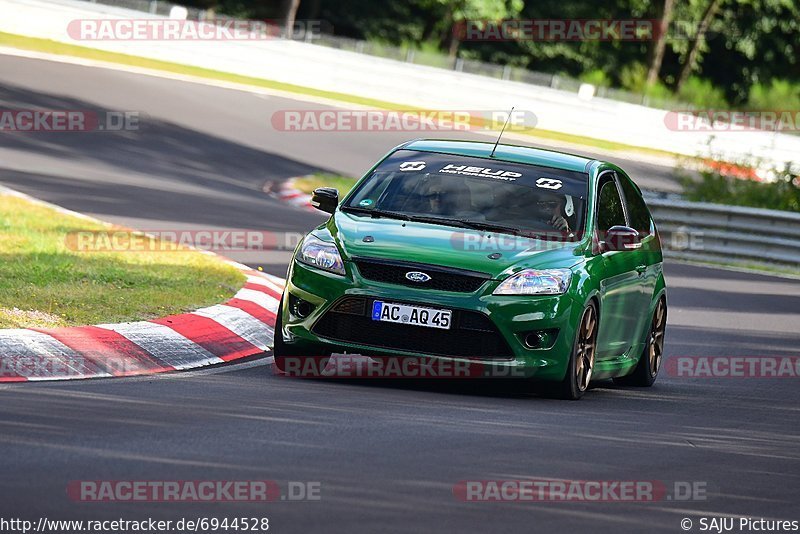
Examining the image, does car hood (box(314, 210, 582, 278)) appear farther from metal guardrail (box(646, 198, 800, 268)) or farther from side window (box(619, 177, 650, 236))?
metal guardrail (box(646, 198, 800, 268))

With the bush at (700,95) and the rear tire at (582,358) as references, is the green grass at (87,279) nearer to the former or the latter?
the rear tire at (582,358)

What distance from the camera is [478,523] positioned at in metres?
6.02

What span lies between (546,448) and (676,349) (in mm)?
5948

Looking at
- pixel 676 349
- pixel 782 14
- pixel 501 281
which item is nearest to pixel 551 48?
pixel 782 14

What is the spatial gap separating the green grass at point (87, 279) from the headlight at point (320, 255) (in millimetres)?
1438

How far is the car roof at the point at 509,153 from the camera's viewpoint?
10836 mm

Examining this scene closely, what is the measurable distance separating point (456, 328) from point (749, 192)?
17.1 meters

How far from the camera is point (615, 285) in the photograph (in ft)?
34.2

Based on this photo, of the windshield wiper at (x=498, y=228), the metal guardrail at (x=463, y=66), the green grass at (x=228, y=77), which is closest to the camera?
the windshield wiper at (x=498, y=228)

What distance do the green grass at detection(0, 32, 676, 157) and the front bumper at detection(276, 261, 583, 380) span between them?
81.5 ft

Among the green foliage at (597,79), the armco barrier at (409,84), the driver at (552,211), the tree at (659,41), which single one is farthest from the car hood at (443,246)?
the tree at (659,41)

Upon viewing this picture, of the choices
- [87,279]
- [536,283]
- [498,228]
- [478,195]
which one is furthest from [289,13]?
[536,283]

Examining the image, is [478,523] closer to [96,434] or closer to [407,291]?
[96,434]

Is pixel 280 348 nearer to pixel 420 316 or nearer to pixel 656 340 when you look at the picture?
pixel 420 316
